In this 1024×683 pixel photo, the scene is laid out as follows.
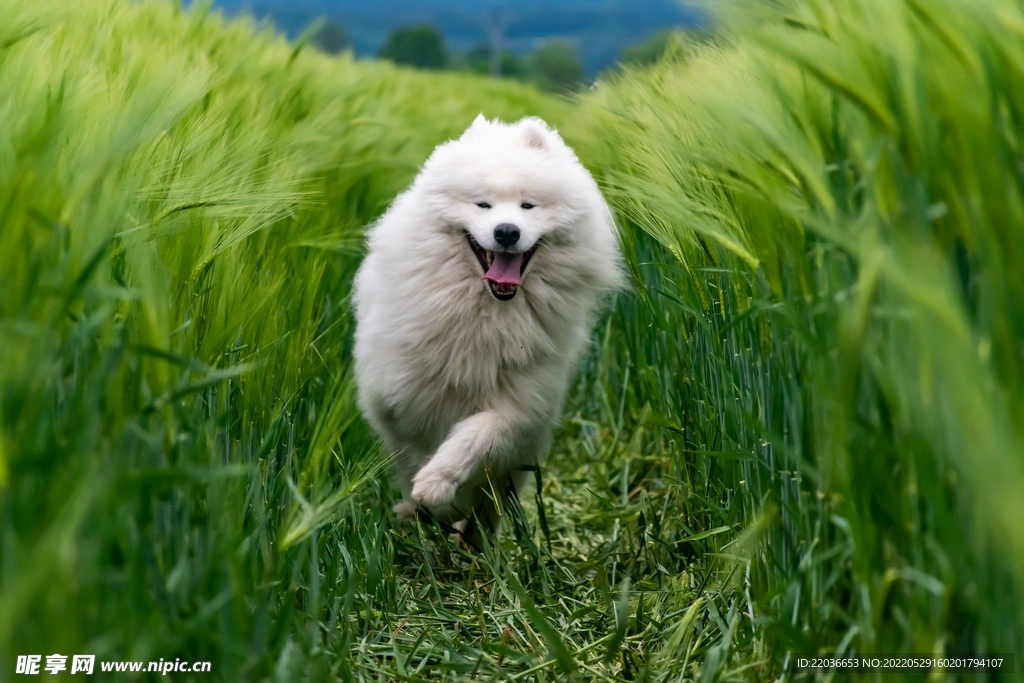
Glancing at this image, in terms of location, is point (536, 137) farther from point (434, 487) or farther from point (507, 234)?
point (434, 487)

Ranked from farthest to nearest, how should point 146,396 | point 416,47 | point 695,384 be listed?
point 416,47
point 695,384
point 146,396

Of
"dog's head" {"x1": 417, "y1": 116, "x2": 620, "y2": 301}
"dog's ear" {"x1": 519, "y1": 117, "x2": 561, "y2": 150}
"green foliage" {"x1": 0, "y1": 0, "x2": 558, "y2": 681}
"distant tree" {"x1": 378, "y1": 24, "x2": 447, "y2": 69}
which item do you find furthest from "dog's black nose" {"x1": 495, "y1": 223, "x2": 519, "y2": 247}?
"distant tree" {"x1": 378, "y1": 24, "x2": 447, "y2": 69}

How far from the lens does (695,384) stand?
135 inches

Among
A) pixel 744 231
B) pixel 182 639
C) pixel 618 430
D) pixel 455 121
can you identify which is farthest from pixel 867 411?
pixel 455 121

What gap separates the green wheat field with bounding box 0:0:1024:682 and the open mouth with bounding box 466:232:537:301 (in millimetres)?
558

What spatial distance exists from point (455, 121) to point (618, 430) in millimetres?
4093

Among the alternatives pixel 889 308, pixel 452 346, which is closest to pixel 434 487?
pixel 452 346

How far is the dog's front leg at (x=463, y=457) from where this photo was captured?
3256 mm

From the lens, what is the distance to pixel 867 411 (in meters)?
1.95

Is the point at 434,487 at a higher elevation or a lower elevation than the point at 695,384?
lower

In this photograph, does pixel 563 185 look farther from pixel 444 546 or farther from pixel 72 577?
pixel 72 577

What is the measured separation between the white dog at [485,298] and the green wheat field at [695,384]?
44cm

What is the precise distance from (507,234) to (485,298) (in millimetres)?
276

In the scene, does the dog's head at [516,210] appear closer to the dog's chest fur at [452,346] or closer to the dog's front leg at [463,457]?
the dog's chest fur at [452,346]
